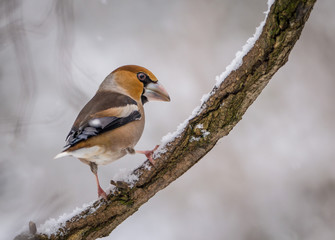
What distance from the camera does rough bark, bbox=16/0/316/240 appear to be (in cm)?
201

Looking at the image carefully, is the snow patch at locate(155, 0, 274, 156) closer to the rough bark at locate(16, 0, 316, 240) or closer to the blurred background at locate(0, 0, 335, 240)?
the rough bark at locate(16, 0, 316, 240)

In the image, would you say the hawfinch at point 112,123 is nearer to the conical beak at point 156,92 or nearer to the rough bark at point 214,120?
the conical beak at point 156,92

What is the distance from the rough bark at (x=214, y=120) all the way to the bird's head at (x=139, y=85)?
1.05 metres

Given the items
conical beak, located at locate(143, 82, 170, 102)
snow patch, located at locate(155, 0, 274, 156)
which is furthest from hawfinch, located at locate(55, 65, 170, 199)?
snow patch, located at locate(155, 0, 274, 156)

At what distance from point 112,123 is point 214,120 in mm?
989

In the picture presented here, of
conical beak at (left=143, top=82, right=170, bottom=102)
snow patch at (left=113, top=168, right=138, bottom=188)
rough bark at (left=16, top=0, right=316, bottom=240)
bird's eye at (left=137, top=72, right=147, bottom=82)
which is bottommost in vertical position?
rough bark at (left=16, top=0, right=316, bottom=240)

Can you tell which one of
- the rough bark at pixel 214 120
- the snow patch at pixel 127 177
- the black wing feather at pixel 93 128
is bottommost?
the rough bark at pixel 214 120

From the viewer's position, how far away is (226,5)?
5156mm

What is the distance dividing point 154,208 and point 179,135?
8.73 feet

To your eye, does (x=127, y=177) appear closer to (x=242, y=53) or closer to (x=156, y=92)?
(x=156, y=92)

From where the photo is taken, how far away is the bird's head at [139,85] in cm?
368

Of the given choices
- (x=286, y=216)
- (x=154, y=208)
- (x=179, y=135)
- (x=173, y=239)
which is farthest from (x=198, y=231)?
(x=179, y=135)

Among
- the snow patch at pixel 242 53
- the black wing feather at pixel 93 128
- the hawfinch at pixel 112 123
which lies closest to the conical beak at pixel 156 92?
the hawfinch at pixel 112 123

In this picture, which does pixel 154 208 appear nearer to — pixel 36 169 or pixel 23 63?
pixel 36 169
